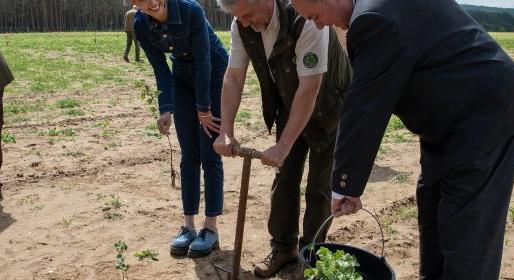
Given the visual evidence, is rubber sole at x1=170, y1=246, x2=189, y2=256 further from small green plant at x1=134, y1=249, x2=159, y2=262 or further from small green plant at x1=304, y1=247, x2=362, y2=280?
small green plant at x1=304, y1=247, x2=362, y2=280

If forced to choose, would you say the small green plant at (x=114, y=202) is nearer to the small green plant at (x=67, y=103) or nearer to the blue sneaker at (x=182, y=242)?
the blue sneaker at (x=182, y=242)

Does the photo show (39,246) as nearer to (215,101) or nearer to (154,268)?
(154,268)

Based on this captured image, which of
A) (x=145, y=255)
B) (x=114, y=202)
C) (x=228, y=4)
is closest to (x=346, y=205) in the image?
(x=228, y=4)

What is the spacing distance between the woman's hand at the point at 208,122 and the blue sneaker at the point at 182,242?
30.9 inches

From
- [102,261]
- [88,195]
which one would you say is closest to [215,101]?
[102,261]

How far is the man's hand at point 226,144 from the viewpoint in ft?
10.6

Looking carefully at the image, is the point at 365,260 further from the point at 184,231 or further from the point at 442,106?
the point at 184,231

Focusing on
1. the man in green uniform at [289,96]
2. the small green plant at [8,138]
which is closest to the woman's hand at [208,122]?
the man in green uniform at [289,96]

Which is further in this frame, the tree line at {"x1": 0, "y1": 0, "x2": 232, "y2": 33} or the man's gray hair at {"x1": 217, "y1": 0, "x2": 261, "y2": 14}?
the tree line at {"x1": 0, "y1": 0, "x2": 232, "y2": 33}

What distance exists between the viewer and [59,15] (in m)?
36.6

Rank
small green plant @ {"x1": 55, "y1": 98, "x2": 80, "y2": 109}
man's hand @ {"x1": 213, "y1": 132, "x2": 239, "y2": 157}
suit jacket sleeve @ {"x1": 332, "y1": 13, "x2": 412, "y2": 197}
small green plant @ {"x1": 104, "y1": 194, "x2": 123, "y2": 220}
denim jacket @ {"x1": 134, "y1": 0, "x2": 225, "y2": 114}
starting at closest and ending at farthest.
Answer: suit jacket sleeve @ {"x1": 332, "y1": 13, "x2": 412, "y2": 197} < man's hand @ {"x1": 213, "y1": 132, "x2": 239, "y2": 157} < denim jacket @ {"x1": 134, "y1": 0, "x2": 225, "y2": 114} < small green plant @ {"x1": 104, "y1": 194, "x2": 123, "y2": 220} < small green plant @ {"x1": 55, "y1": 98, "x2": 80, "y2": 109}

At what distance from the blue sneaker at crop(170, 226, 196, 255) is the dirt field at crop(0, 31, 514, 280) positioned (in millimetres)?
70

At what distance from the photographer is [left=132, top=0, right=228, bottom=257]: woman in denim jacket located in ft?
11.6

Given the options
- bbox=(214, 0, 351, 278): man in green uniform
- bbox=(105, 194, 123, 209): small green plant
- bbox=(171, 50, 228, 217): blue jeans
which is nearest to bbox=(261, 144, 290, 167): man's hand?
bbox=(214, 0, 351, 278): man in green uniform
